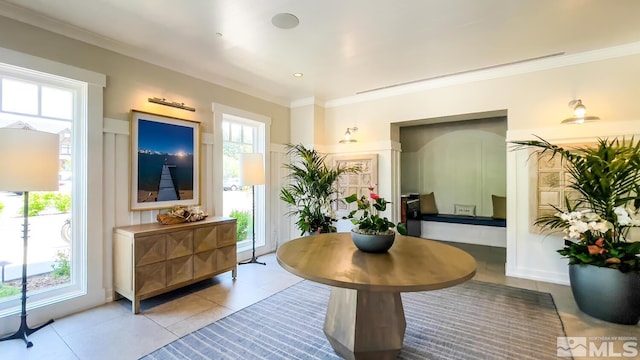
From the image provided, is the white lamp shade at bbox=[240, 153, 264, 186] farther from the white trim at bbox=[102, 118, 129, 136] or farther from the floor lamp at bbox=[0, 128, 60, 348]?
the floor lamp at bbox=[0, 128, 60, 348]

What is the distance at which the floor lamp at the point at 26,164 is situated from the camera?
207 cm

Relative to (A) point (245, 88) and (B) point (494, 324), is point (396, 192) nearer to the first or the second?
(B) point (494, 324)

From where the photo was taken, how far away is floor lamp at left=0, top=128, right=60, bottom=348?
6.79 feet

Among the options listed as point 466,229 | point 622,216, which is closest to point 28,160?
point 622,216

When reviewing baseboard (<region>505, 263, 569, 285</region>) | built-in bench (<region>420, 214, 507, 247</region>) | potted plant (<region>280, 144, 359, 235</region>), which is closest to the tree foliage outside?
potted plant (<region>280, 144, 359, 235</region>)

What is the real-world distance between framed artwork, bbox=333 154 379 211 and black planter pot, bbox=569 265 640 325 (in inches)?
108

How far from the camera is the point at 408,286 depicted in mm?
1392

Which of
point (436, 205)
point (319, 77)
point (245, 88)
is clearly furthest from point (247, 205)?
point (436, 205)

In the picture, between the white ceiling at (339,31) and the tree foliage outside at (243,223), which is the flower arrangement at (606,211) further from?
the tree foliage outside at (243,223)

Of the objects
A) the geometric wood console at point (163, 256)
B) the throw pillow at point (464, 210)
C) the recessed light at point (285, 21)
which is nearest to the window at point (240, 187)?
the geometric wood console at point (163, 256)

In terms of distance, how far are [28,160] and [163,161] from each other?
1.27 meters

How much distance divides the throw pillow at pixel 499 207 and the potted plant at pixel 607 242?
2479 mm

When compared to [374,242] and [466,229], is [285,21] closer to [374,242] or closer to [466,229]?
[374,242]

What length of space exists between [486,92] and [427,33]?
64.7 inches
